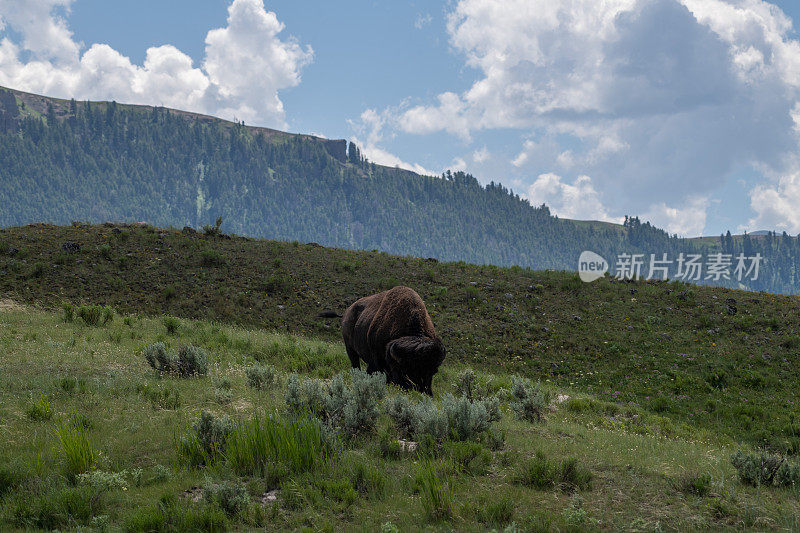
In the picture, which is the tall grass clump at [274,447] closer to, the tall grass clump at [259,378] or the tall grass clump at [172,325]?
the tall grass clump at [259,378]

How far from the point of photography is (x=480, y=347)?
20578 mm

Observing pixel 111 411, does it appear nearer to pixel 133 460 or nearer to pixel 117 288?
pixel 133 460

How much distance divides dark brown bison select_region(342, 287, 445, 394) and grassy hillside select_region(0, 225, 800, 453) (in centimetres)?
624

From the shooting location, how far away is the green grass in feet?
15.8

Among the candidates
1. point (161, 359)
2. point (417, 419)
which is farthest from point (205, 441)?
point (161, 359)

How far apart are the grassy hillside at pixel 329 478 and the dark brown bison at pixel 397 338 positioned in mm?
2058

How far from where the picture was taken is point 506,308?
24391 mm

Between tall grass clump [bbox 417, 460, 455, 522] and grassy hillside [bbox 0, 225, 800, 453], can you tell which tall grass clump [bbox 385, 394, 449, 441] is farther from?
grassy hillside [bbox 0, 225, 800, 453]

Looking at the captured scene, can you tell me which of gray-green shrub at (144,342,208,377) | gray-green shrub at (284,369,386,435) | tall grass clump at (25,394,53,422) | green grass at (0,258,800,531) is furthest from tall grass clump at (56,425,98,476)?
gray-green shrub at (144,342,208,377)

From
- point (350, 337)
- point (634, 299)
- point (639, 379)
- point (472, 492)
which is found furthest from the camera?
point (634, 299)

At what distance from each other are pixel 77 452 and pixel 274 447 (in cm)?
226

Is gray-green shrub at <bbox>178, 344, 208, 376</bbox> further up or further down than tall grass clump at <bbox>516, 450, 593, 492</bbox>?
further down

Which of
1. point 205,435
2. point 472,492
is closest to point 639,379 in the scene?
point 472,492

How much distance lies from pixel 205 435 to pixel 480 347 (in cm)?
1539
